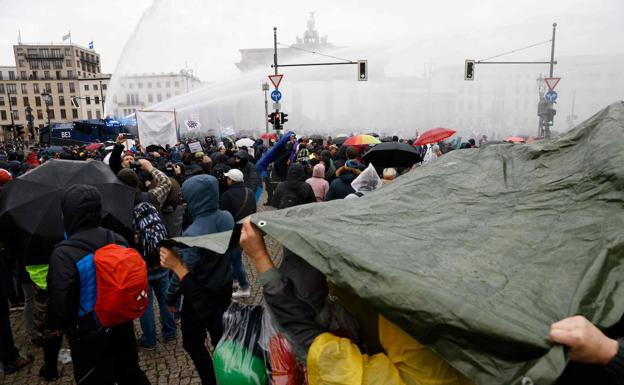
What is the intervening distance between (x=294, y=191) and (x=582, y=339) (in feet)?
16.2

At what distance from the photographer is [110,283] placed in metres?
2.86

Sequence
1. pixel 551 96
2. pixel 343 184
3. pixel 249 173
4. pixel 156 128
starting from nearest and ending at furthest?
pixel 343 184, pixel 249 173, pixel 156 128, pixel 551 96

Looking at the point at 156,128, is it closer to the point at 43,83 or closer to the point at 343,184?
the point at 343,184

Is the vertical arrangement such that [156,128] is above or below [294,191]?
above

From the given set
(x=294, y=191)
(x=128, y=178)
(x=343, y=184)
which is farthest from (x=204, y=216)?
(x=343, y=184)

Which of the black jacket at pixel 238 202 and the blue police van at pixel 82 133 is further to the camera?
the blue police van at pixel 82 133

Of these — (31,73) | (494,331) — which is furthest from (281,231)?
(31,73)

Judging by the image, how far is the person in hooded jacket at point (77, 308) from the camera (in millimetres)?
2830

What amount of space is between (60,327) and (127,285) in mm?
548

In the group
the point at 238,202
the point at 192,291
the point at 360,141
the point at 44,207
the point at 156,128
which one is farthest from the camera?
the point at 156,128

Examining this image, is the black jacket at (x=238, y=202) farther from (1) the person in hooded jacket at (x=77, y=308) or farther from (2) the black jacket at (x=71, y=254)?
(2) the black jacket at (x=71, y=254)

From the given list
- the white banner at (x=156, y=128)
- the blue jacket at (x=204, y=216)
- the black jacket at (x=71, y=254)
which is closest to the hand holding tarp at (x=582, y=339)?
the blue jacket at (x=204, y=216)

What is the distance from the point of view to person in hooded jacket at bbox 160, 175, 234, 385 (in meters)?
3.20

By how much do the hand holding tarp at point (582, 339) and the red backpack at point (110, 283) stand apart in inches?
101
